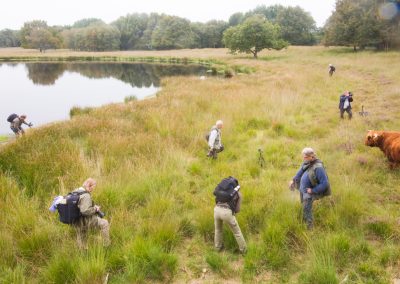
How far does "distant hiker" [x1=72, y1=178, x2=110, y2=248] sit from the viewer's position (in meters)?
5.14

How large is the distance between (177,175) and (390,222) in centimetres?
484

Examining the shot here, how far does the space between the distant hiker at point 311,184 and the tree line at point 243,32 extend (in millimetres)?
47774

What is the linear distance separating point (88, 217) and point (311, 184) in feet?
13.4

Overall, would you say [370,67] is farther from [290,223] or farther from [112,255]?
[112,255]

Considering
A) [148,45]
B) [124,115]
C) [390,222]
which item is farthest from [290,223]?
[148,45]

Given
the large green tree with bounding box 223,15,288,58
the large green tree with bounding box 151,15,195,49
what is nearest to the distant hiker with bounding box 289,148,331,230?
the large green tree with bounding box 223,15,288,58

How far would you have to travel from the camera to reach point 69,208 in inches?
200

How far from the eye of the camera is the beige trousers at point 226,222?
5316mm

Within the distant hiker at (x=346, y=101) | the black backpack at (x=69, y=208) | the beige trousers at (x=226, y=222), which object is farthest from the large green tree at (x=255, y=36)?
the black backpack at (x=69, y=208)

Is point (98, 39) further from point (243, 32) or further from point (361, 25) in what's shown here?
point (361, 25)

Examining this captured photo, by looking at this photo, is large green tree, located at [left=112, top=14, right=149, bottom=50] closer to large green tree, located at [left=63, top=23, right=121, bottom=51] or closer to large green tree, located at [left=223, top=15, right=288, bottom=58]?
large green tree, located at [left=63, top=23, right=121, bottom=51]

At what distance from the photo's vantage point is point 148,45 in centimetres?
11088

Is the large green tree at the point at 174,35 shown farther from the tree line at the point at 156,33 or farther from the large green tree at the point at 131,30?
the large green tree at the point at 131,30

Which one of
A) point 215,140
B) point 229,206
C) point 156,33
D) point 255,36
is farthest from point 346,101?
point 156,33
